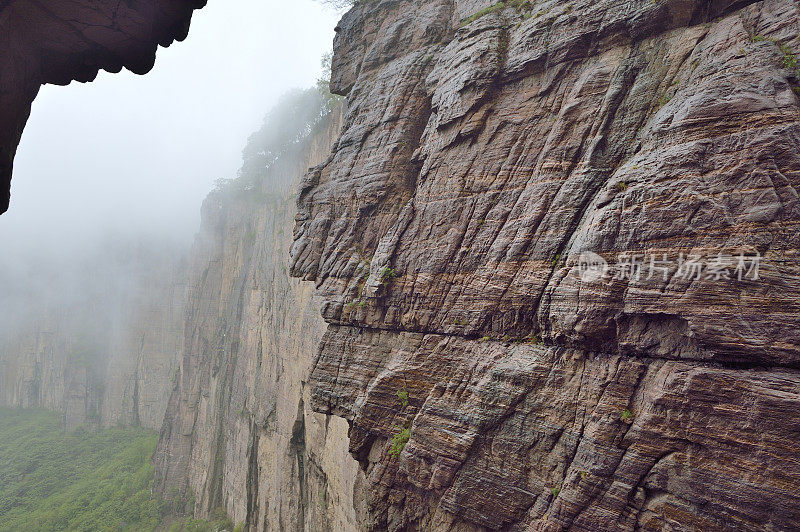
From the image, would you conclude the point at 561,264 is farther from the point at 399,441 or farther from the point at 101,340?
the point at 101,340

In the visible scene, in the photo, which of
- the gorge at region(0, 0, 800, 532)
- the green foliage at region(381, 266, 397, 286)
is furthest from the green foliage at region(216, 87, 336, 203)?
the green foliage at region(381, 266, 397, 286)

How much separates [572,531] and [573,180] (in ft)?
22.2

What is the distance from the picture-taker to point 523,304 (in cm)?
843

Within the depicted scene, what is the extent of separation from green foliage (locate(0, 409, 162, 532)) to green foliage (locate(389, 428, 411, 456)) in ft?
110

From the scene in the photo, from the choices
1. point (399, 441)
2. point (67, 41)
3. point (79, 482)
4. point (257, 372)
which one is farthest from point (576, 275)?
point (79, 482)

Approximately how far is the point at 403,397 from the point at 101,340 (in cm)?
5602

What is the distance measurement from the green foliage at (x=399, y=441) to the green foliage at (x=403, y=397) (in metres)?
0.59

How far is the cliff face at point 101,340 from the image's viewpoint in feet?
147

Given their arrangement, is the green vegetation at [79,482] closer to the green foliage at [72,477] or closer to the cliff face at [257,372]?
the green foliage at [72,477]

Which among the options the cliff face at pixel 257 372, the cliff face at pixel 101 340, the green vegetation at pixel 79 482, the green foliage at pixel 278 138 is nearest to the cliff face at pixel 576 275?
the cliff face at pixel 257 372

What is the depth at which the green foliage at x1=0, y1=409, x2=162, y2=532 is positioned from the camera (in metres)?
31.5

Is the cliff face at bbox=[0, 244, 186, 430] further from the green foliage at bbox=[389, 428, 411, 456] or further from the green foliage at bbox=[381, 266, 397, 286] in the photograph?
the green foliage at bbox=[389, 428, 411, 456]

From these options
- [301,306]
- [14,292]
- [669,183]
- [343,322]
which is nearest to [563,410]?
[669,183]

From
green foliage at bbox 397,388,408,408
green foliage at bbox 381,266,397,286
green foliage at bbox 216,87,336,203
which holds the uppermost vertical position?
green foliage at bbox 216,87,336,203
